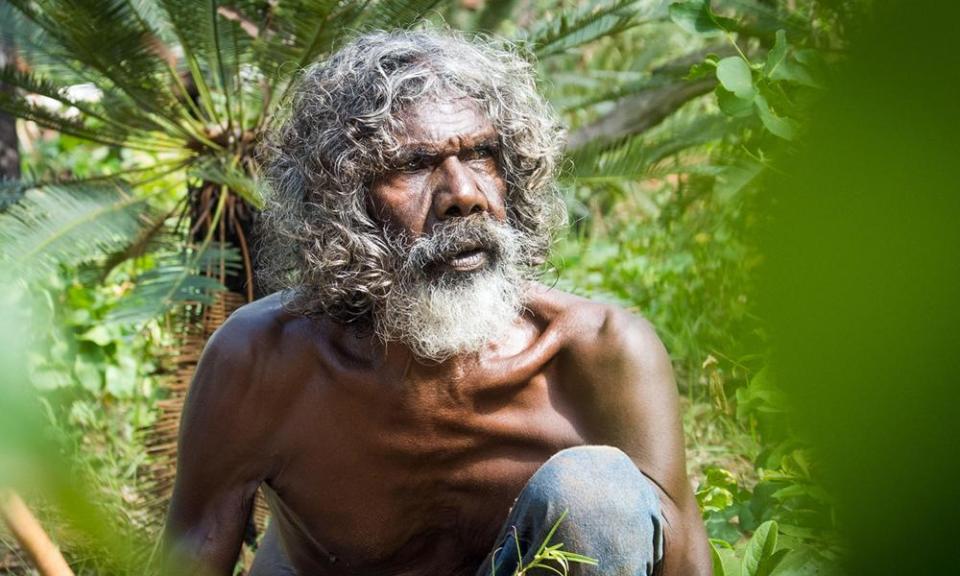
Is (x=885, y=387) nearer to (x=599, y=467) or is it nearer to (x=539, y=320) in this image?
(x=599, y=467)

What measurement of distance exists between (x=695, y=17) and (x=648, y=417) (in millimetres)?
861

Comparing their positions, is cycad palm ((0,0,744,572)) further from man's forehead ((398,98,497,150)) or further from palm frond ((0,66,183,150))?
man's forehead ((398,98,497,150))

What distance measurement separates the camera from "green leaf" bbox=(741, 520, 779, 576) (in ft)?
7.48

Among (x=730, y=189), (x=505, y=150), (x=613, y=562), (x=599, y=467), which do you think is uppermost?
(x=505, y=150)

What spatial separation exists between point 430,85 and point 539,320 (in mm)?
512

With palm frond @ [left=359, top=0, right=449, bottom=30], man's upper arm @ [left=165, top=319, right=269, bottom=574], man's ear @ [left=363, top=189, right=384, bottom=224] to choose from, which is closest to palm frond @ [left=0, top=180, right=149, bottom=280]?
palm frond @ [left=359, top=0, right=449, bottom=30]

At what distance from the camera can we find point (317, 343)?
8.00 feet

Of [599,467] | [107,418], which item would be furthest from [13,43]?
Answer: [599,467]

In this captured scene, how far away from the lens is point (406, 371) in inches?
95.1

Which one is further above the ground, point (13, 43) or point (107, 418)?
point (13, 43)

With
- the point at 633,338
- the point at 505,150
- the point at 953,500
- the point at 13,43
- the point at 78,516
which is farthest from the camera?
the point at 13,43

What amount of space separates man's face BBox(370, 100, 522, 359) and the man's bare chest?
0.13m

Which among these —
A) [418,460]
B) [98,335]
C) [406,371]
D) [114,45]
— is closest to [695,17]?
[406,371]

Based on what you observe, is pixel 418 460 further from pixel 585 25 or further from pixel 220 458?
pixel 585 25
